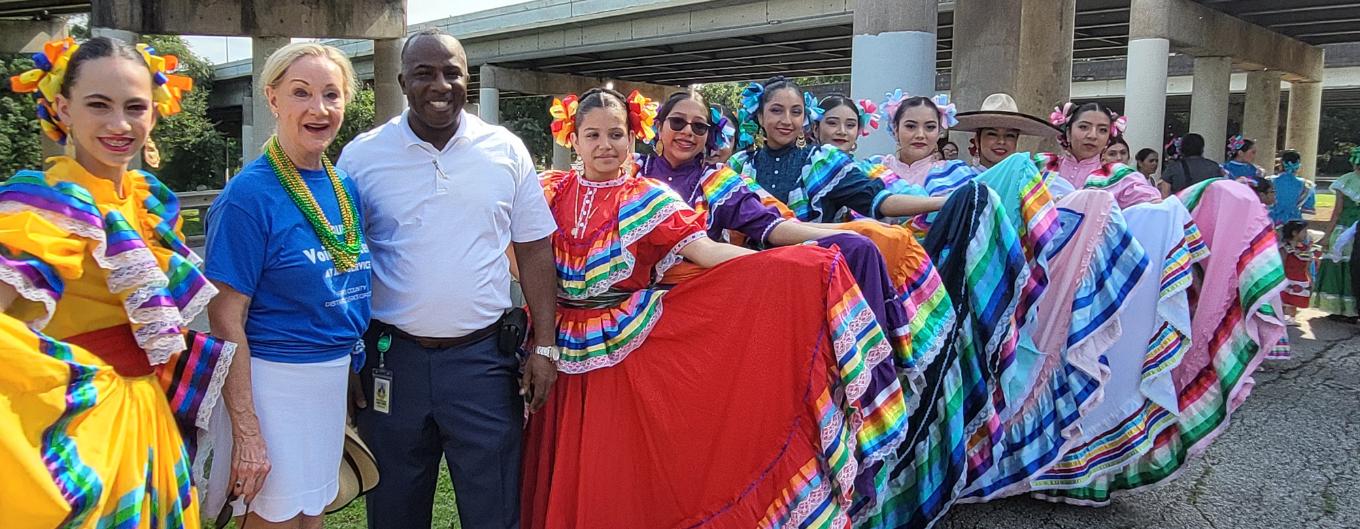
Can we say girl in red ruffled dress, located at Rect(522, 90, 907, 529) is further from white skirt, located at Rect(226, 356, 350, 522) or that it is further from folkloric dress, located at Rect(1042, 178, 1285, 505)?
folkloric dress, located at Rect(1042, 178, 1285, 505)

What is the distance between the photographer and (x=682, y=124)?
346cm

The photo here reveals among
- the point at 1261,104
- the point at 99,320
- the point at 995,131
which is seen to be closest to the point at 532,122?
the point at 1261,104

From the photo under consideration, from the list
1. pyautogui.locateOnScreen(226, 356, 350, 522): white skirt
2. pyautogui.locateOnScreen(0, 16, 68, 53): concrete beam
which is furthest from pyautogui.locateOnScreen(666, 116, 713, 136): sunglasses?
pyautogui.locateOnScreen(0, 16, 68, 53): concrete beam

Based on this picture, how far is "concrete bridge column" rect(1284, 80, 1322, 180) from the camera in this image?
24594 mm

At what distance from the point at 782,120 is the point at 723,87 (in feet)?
174

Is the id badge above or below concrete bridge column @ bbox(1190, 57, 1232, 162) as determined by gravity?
below

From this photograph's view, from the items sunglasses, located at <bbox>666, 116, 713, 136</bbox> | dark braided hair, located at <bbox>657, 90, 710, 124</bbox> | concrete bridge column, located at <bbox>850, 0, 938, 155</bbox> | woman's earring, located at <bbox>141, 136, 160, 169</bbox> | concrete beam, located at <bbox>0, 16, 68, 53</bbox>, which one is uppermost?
concrete beam, located at <bbox>0, 16, 68, 53</bbox>

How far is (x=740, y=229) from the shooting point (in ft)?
11.5

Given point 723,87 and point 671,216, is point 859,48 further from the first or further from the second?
point 723,87

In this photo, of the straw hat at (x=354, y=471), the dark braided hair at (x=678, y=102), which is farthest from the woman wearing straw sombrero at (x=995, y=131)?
the straw hat at (x=354, y=471)

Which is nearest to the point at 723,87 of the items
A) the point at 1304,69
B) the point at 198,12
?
the point at 1304,69

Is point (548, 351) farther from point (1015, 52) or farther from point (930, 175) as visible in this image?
point (1015, 52)

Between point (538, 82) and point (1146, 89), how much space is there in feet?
66.5

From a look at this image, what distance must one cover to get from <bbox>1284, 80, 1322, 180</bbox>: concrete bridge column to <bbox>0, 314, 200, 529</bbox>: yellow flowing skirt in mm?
28679
